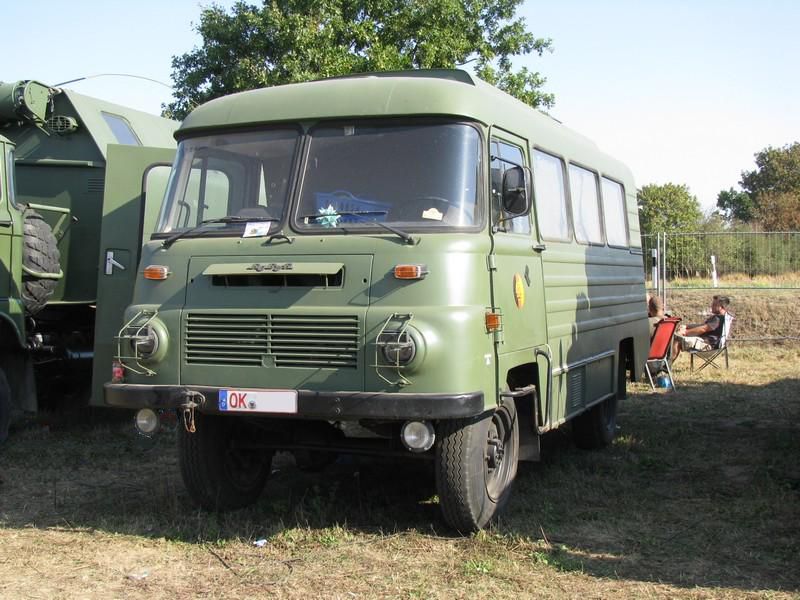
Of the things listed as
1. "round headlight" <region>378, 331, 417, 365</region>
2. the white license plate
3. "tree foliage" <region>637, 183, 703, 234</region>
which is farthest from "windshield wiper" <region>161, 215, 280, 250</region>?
"tree foliage" <region>637, 183, 703, 234</region>

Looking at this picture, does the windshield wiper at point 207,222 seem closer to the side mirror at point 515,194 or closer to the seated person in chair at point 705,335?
the side mirror at point 515,194

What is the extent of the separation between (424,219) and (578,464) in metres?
3.44

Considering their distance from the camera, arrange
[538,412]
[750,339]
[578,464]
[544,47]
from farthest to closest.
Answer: [544,47], [750,339], [578,464], [538,412]

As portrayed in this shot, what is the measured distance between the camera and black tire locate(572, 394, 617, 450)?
8781mm

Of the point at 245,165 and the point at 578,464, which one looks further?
the point at 578,464

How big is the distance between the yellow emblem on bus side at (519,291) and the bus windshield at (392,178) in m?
0.64

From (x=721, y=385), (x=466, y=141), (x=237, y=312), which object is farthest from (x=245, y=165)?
(x=721, y=385)

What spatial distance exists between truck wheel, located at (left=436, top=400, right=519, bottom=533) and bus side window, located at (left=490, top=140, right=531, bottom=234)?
1158mm

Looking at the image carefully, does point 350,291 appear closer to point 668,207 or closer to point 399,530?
point 399,530

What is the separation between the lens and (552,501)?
673 centimetres

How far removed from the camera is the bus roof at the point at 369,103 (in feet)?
18.6

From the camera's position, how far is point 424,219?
5523mm

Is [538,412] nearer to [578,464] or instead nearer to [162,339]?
[578,464]

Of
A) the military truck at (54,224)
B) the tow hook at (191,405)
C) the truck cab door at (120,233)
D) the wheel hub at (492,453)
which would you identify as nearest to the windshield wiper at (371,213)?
the tow hook at (191,405)
